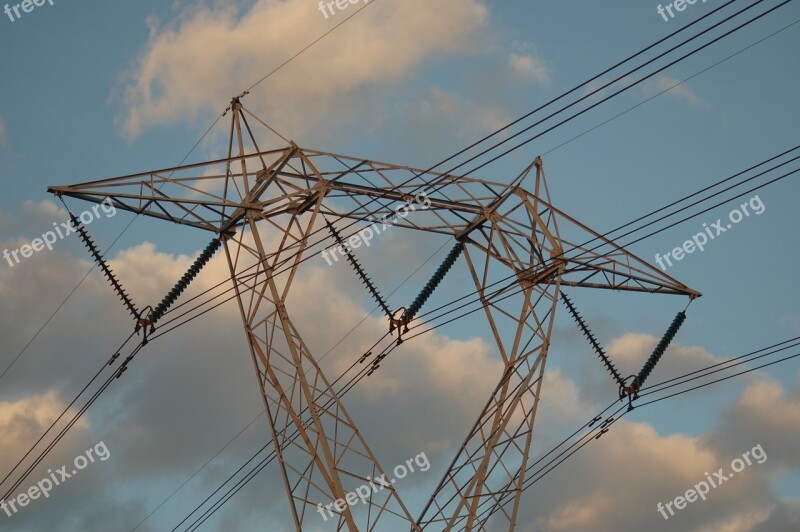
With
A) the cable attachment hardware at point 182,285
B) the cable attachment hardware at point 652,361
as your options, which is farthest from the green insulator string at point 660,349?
the cable attachment hardware at point 182,285

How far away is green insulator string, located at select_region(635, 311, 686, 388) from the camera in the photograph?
101ft

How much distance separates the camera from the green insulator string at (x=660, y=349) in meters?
30.8

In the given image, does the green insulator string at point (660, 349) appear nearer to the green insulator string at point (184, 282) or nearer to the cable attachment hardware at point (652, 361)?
the cable attachment hardware at point (652, 361)

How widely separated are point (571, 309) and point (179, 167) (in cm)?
1010

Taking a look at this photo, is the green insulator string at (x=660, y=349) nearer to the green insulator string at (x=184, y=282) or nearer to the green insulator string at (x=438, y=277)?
the green insulator string at (x=438, y=277)

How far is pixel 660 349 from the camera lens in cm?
3097

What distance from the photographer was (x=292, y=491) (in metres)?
25.9

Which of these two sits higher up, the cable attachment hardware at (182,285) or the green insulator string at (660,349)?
the cable attachment hardware at (182,285)

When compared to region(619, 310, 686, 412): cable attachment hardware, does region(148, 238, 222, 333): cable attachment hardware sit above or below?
above

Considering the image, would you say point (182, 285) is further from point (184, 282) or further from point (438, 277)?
point (438, 277)

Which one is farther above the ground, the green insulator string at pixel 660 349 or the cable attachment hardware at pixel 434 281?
the cable attachment hardware at pixel 434 281

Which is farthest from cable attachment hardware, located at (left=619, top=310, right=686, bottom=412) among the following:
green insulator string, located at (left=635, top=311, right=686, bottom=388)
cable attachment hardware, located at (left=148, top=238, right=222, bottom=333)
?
cable attachment hardware, located at (left=148, top=238, right=222, bottom=333)

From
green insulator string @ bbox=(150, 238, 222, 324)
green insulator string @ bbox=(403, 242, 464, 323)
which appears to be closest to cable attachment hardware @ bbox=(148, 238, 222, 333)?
green insulator string @ bbox=(150, 238, 222, 324)

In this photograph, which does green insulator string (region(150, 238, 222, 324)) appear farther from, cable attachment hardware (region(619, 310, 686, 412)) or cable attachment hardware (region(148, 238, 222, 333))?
cable attachment hardware (region(619, 310, 686, 412))
